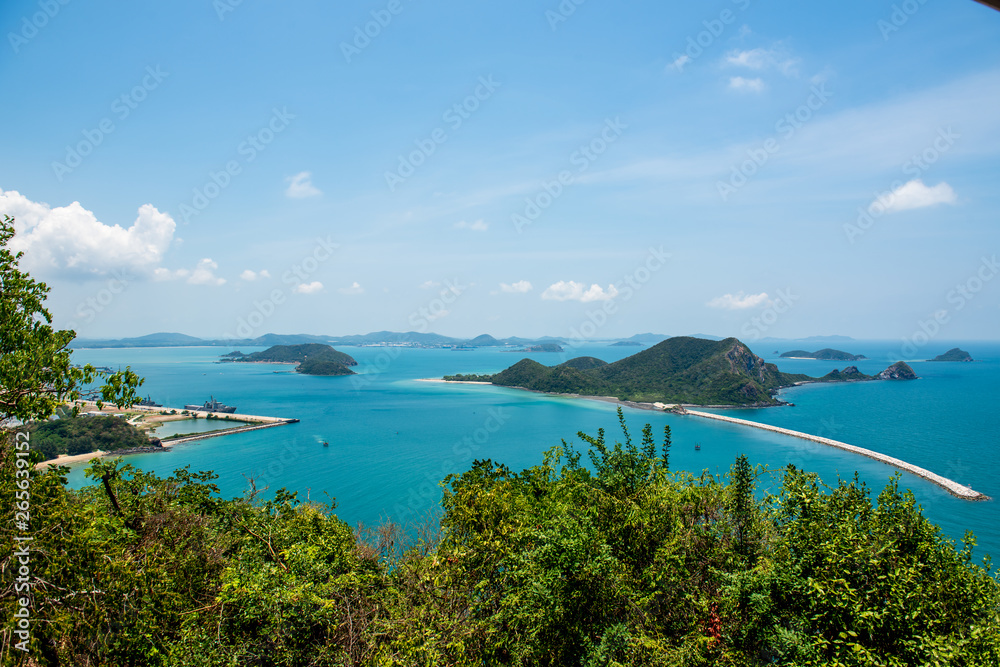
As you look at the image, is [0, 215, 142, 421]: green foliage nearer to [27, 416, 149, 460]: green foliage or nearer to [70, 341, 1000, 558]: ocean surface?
[70, 341, 1000, 558]: ocean surface

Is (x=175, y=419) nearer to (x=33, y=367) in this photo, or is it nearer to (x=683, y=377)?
(x=33, y=367)

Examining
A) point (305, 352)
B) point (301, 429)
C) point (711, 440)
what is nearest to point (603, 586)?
point (711, 440)

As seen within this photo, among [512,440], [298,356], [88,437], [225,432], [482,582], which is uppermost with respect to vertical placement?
[298,356]

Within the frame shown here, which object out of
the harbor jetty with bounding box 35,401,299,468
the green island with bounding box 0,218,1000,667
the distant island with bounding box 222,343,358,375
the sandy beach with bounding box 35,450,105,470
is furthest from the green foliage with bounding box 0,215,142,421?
the distant island with bounding box 222,343,358,375

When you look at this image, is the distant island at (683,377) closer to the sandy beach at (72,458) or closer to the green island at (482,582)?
the sandy beach at (72,458)

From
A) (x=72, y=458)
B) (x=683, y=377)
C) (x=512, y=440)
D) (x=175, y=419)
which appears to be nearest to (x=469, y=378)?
(x=683, y=377)

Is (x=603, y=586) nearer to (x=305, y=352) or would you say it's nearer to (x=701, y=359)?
(x=701, y=359)
